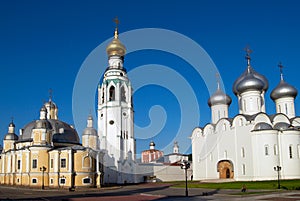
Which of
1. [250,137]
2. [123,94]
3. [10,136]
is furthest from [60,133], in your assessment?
[250,137]

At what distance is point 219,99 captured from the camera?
161 ft

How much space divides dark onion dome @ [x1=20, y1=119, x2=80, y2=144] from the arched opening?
64.1 feet

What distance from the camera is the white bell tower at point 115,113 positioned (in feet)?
173

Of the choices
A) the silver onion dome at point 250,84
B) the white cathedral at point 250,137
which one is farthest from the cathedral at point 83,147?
the silver onion dome at point 250,84

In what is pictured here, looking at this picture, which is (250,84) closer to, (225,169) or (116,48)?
(225,169)

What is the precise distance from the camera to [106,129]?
5416 centimetres

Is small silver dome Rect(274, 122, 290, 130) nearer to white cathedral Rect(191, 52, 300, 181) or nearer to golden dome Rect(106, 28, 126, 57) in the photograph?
white cathedral Rect(191, 52, 300, 181)

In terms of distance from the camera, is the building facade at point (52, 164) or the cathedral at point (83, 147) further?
the cathedral at point (83, 147)

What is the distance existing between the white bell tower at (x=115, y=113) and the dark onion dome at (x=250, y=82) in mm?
17741

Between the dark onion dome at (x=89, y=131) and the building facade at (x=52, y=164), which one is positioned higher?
the dark onion dome at (x=89, y=131)

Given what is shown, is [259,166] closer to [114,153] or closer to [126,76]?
[114,153]

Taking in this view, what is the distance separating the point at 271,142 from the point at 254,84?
8988 millimetres

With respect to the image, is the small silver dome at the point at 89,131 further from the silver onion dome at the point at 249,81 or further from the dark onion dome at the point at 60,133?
the silver onion dome at the point at 249,81

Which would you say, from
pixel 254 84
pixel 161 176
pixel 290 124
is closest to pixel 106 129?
pixel 161 176
